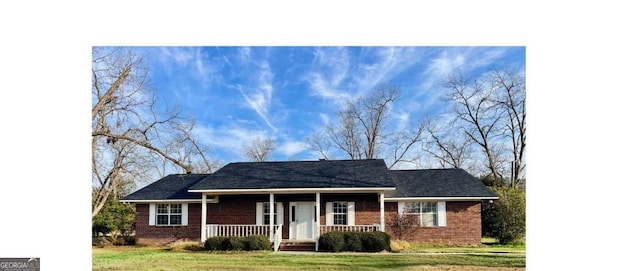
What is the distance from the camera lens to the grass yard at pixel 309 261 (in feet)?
44.6

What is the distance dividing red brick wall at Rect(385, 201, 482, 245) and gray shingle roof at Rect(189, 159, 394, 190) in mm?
1515

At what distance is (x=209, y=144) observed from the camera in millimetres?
17125

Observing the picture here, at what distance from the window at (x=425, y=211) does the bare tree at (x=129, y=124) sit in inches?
252

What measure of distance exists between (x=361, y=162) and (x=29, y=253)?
944cm

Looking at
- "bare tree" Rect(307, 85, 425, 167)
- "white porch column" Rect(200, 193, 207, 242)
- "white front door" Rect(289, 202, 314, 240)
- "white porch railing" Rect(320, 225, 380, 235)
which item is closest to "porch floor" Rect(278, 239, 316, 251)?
"white porch railing" Rect(320, 225, 380, 235)

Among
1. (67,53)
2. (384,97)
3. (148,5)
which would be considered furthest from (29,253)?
(384,97)

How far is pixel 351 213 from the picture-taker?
17.6 meters

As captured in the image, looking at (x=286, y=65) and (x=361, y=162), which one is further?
(x=361, y=162)

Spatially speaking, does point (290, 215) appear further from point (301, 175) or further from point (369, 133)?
point (369, 133)

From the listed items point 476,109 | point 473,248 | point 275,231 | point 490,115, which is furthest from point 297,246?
point 490,115

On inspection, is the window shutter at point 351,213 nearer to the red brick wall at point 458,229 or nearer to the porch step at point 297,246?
the red brick wall at point 458,229
